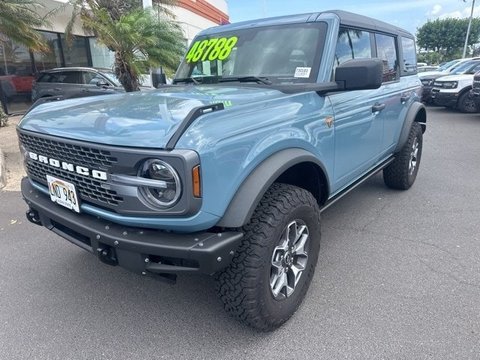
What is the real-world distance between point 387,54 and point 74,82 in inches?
399

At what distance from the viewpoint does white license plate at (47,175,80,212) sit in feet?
7.22

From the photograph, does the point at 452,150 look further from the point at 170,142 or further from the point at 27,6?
the point at 27,6

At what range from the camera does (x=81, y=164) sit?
2100 mm

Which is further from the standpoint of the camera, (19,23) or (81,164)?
(19,23)

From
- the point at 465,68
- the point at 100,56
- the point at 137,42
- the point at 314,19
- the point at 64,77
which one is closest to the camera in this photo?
the point at 314,19

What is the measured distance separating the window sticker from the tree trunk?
28.0 ft

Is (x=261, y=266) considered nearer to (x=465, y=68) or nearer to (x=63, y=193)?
(x=63, y=193)

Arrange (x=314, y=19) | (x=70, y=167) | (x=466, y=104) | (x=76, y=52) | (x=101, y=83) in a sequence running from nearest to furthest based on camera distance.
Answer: (x=70, y=167), (x=314, y=19), (x=101, y=83), (x=466, y=104), (x=76, y=52)

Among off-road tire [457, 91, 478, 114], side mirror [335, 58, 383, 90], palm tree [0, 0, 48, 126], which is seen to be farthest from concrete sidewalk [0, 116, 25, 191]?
off-road tire [457, 91, 478, 114]

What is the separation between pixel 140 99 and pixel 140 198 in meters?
0.99

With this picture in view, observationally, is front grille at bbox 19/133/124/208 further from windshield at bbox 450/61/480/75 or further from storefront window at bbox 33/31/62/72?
windshield at bbox 450/61/480/75

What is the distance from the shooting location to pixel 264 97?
2395 millimetres

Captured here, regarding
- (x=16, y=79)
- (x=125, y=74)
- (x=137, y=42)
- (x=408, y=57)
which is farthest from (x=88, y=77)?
(x=408, y=57)

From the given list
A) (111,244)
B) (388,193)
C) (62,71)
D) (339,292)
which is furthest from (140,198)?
(62,71)
